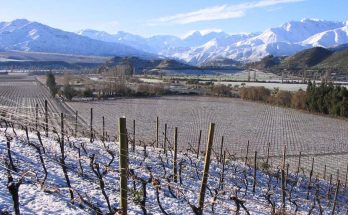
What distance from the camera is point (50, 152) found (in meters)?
10.8

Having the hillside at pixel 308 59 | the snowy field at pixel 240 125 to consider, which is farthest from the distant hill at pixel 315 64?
the snowy field at pixel 240 125

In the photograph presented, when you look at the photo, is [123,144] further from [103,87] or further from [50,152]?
[103,87]

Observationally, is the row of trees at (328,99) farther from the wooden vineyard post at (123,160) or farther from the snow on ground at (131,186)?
the wooden vineyard post at (123,160)

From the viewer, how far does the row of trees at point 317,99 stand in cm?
3981

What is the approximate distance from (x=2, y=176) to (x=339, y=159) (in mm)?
18767

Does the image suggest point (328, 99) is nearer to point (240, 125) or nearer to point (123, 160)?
point (240, 125)

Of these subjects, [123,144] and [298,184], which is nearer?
[123,144]

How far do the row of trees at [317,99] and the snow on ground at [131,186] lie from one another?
2721cm

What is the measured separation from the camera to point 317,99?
42.8 metres

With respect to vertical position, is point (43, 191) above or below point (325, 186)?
above

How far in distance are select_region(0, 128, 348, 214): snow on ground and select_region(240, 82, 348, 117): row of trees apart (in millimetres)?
27208

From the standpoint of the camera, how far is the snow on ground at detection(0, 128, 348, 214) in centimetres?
710

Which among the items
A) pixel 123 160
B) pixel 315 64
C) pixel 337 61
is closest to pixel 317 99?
pixel 123 160

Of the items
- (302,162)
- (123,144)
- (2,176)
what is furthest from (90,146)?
(302,162)
